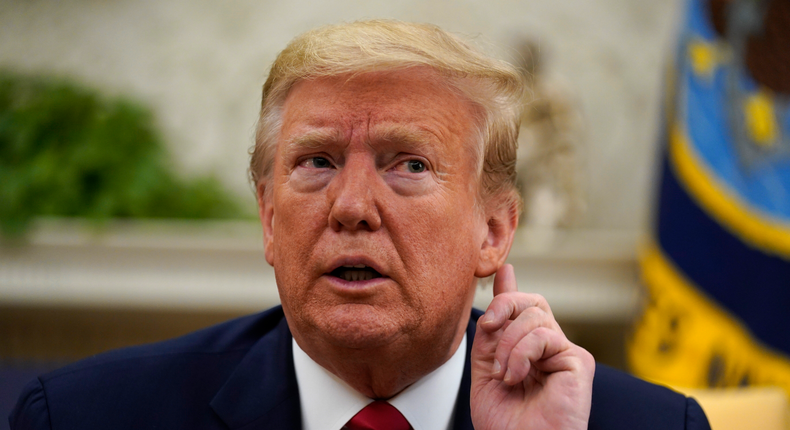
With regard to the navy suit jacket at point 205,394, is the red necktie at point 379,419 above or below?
below

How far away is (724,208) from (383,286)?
2.63m

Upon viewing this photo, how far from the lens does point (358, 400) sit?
4.94 ft

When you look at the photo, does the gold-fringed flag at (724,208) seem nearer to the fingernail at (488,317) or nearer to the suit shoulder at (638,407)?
the suit shoulder at (638,407)

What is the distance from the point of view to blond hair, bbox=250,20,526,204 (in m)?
1.41

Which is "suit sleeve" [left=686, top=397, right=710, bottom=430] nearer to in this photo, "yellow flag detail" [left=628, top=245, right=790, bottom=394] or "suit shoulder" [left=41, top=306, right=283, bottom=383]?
"suit shoulder" [left=41, top=306, right=283, bottom=383]

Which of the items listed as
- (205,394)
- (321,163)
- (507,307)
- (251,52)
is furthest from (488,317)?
(251,52)

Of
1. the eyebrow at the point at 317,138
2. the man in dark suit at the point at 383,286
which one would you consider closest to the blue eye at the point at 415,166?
the man in dark suit at the point at 383,286

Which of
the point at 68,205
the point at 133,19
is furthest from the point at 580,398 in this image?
the point at 133,19

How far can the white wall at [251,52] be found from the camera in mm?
6516

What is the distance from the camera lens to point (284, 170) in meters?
1.47

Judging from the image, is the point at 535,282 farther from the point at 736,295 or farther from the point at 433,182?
the point at 433,182

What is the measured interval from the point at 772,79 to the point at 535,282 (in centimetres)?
218

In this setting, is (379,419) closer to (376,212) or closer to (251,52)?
(376,212)

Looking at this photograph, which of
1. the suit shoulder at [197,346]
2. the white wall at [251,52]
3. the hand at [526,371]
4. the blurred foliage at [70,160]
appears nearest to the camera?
the hand at [526,371]
